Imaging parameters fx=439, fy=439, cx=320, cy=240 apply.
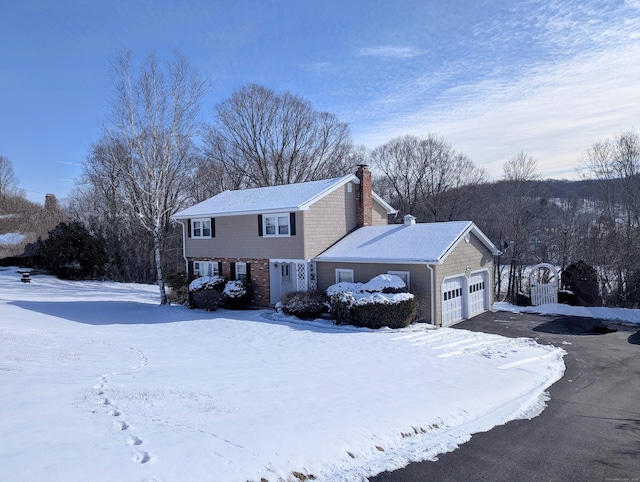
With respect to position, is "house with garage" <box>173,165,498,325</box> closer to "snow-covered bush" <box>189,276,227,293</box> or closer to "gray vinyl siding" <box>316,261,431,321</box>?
"gray vinyl siding" <box>316,261,431,321</box>

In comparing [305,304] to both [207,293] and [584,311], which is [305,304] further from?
[584,311]

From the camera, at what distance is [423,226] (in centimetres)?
1984

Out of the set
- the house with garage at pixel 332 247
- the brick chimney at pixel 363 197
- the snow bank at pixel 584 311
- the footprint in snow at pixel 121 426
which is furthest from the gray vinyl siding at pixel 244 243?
the footprint in snow at pixel 121 426

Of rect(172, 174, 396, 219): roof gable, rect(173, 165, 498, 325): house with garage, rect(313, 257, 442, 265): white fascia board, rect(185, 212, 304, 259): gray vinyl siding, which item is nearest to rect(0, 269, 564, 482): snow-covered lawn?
rect(313, 257, 442, 265): white fascia board

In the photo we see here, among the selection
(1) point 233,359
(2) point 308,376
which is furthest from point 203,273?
(2) point 308,376

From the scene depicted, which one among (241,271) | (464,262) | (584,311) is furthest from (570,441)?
(241,271)

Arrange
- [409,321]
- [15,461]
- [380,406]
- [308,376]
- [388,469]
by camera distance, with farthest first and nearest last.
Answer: [409,321] < [308,376] < [380,406] < [388,469] < [15,461]

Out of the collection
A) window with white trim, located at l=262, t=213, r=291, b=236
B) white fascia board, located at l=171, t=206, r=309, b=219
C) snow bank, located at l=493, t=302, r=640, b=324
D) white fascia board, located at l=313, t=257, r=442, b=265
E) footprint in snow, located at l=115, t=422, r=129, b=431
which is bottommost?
snow bank, located at l=493, t=302, r=640, b=324

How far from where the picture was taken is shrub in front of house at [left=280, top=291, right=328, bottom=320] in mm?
17844

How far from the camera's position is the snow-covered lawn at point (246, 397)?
4.78 metres

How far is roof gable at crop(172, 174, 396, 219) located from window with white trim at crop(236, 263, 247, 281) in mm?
2552

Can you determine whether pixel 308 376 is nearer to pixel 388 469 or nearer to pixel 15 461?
pixel 388 469

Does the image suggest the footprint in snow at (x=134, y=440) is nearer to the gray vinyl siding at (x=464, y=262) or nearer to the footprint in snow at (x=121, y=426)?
the footprint in snow at (x=121, y=426)

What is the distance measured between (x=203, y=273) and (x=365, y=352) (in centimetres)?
1376
